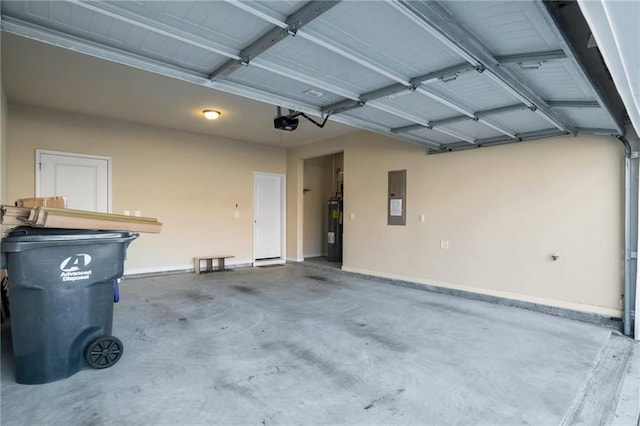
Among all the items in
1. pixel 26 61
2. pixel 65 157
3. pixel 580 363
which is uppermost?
pixel 26 61

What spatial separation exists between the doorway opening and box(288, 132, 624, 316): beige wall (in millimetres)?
1809

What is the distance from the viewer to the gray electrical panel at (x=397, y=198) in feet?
18.8

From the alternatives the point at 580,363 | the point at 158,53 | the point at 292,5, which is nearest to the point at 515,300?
the point at 580,363

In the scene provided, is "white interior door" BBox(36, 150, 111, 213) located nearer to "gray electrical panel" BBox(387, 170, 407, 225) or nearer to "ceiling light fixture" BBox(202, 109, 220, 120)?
"ceiling light fixture" BBox(202, 109, 220, 120)

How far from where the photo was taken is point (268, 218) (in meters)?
7.82

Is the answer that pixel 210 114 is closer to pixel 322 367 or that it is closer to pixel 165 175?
pixel 165 175

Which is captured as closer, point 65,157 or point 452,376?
point 452,376

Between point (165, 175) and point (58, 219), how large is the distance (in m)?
4.17

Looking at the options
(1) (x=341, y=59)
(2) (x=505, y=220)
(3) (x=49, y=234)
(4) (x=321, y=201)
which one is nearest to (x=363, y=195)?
(2) (x=505, y=220)

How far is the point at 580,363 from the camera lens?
9.21 ft

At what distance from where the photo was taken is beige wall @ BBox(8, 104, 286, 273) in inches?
201

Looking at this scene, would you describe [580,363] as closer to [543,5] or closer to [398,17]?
[543,5]

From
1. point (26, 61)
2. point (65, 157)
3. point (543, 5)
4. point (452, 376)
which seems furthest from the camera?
point (65, 157)

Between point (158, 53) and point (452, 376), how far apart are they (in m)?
3.20
